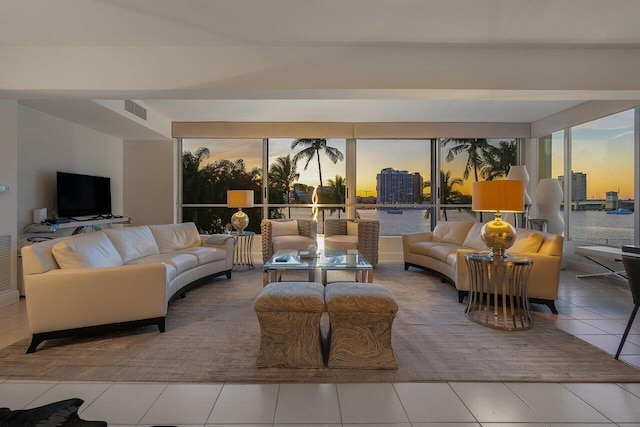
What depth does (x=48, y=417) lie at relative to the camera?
193cm

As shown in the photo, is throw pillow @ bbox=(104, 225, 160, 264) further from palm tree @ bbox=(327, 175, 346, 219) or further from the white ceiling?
palm tree @ bbox=(327, 175, 346, 219)

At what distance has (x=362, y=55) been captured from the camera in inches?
141

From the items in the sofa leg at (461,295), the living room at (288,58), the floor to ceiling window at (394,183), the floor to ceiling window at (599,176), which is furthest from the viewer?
the floor to ceiling window at (394,183)

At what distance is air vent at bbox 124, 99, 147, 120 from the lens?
17.1ft

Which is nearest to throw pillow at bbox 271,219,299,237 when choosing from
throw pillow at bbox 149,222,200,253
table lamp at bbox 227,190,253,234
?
table lamp at bbox 227,190,253,234

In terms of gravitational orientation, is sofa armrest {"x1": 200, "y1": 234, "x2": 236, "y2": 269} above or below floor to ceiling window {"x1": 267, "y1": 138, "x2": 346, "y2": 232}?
below

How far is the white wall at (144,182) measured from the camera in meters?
7.04

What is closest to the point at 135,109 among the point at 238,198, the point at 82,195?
the point at 82,195

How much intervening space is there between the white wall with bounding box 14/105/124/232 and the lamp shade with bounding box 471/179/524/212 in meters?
5.54

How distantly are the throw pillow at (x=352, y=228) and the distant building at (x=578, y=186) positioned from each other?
3.81 m

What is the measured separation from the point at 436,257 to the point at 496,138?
11.8ft

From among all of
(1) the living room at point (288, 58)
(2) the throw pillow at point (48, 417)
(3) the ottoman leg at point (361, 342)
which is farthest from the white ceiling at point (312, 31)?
(2) the throw pillow at point (48, 417)

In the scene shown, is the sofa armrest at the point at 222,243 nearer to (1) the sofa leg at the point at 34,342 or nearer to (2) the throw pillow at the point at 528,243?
(1) the sofa leg at the point at 34,342

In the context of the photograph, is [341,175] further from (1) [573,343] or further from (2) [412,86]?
(1) [573,343]
